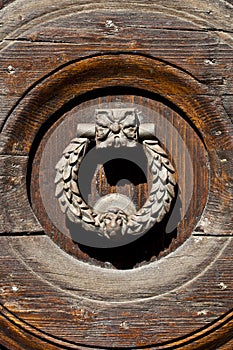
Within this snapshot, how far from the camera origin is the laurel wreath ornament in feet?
8.73

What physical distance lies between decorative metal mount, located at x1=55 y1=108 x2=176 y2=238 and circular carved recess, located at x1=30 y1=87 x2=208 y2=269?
0.13ft

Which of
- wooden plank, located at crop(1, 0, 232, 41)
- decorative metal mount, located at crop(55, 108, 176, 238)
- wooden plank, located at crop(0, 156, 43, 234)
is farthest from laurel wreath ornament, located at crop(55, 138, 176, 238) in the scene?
wooden plank, located at crop(1, 0, 232, 41)

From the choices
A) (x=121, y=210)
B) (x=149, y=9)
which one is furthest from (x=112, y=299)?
(x=149, y=9)

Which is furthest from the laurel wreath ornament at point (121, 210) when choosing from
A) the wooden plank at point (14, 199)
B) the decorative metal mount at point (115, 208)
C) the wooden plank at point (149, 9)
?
the wooden plank at point (149, 9)

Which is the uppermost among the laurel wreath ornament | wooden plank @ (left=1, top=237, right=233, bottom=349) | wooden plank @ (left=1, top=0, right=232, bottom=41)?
wooden plank @ (left=1, top=0, right=232, bottom=41)

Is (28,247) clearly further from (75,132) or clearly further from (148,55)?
(148,55)

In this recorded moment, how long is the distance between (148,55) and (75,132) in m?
0.32

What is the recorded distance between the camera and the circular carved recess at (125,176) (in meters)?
2.72

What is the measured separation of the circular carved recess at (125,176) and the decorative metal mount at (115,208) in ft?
0.13

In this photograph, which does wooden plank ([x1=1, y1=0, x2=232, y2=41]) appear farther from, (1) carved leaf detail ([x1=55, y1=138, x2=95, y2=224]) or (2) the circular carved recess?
(1) carved leaf detail ([x1=55, y1=138, x2=95, y2=224])

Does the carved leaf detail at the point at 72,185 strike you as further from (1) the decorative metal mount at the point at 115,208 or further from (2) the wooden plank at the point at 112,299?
(2) the wooden plank at the point at 112,299

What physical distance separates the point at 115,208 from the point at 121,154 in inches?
6.5

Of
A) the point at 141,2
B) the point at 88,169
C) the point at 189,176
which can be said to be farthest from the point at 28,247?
the point at 141,2

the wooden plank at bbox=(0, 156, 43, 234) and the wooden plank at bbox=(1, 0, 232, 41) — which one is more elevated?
the wooden plank at bbox=(1, 0, 232, 41)
